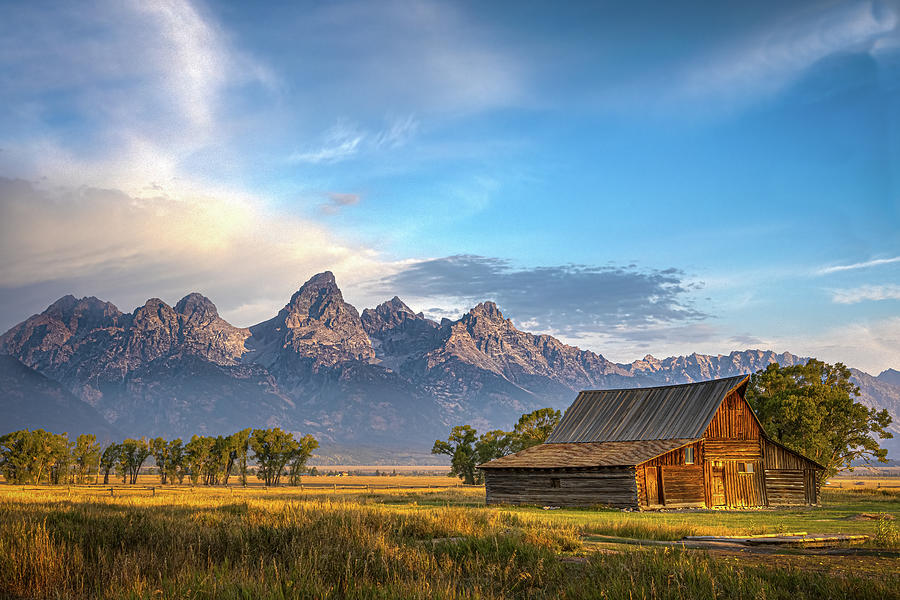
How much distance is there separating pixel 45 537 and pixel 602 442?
37314 mm

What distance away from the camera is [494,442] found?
85375 mm

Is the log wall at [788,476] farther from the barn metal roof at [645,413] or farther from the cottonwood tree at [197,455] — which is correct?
the cottonwood tree at [197,455]

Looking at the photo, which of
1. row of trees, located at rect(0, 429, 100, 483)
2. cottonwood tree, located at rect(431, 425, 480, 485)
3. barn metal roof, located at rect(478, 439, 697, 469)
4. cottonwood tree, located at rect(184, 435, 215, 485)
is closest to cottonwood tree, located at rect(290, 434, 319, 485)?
cottonwood tree, located at rect(184, 435, 215, 485)

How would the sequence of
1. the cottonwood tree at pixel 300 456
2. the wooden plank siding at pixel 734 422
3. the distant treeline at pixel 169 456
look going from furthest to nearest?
the cottonwood tree at pixel 300 456
the distant treeline at pixel 169 456
the wooden plank siding at pixel 734 422

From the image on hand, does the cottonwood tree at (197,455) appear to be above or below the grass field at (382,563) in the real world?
below

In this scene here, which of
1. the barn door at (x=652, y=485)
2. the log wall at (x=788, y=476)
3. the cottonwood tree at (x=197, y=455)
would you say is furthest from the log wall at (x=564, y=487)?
the cottonwood tree at (x=197, y=455)

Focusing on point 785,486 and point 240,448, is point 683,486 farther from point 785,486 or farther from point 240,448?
point 240,448

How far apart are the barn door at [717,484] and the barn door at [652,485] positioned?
420cm

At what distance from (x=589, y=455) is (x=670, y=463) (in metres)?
4.63

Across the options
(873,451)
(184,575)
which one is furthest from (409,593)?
(873,451)

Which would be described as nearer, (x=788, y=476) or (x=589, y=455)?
(x=589, y=455)

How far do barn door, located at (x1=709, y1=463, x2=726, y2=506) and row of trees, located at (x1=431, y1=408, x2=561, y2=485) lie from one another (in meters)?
29.0

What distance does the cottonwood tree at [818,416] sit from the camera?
55.2 meters

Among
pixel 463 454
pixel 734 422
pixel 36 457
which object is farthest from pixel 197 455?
pixel 734 422
